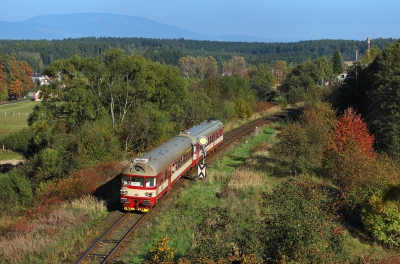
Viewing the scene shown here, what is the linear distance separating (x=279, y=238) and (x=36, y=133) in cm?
3079

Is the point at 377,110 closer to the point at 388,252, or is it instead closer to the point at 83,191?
the point at 388,252

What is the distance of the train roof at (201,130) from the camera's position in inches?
1240

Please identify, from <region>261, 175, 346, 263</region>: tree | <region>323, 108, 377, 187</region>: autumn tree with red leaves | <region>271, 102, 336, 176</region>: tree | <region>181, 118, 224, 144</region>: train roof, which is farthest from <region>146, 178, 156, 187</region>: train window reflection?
<region>323, 108, 377, 187</region>: autumn tree with red leaves

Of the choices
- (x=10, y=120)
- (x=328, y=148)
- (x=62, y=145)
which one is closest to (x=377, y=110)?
(x=328, y=148)

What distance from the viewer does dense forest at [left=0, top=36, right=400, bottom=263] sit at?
497 inches

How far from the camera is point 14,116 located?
293 feet

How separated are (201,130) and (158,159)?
11130 millimetres

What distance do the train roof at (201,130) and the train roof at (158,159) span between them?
7.02ft

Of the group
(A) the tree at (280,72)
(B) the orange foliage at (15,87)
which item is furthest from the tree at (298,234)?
(A) the tree at (280,72)

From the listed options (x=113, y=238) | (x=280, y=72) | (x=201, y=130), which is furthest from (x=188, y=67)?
(x=113, y=238)

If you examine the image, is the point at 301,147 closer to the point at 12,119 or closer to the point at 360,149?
the point at 360,149

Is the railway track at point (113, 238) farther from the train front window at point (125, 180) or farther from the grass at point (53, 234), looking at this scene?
the train front window at point (125, 180)

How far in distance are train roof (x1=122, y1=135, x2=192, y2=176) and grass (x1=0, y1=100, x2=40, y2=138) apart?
4773 cm

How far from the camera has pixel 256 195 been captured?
24422 mm
